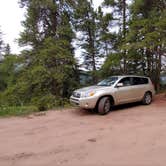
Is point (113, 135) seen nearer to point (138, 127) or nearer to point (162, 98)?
point (138, 127)

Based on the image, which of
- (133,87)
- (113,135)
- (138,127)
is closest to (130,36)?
(133,87)

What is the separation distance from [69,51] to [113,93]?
9.43 m

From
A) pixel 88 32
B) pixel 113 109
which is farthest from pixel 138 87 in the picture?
pixel 88 32

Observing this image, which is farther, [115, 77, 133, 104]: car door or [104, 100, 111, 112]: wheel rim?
[115, 77, 133, 104]: car door

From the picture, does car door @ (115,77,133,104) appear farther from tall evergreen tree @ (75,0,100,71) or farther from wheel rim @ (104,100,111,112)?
tall evergreen tree @ (75,0,100,71)

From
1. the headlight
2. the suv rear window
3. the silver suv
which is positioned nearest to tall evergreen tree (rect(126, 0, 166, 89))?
the suv rear window

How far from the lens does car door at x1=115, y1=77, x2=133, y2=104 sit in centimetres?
1004

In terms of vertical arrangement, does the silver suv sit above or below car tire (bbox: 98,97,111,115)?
above

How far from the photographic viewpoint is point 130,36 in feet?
43.2

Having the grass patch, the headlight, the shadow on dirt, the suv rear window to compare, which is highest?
the suv rear window

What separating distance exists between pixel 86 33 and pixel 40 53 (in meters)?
5.10

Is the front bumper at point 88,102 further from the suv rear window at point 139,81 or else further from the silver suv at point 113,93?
the suv rear window at point 139,81

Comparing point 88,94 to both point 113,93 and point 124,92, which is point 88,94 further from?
point 124,92

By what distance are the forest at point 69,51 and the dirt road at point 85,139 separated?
7.12 metres
